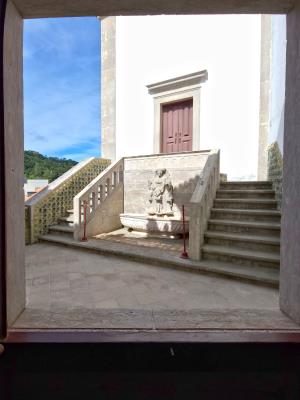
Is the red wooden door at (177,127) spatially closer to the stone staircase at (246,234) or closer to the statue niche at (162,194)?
the statue niche at (162,194)

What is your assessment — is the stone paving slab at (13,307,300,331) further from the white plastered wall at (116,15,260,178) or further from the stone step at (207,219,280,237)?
the white plastered wall at (116,15,260,178)

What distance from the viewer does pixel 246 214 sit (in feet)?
17.4

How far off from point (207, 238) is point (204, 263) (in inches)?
26.8

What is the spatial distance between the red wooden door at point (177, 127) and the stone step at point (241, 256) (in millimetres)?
4819

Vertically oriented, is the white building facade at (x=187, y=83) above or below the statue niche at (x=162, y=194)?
above

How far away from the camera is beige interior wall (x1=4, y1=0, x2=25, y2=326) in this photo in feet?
7.17

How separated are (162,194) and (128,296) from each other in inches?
150

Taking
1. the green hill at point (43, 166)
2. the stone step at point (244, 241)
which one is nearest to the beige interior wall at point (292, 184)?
the stone step at point (244, 241)

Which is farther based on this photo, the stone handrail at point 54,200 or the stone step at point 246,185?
the stone handrail at point 54,200

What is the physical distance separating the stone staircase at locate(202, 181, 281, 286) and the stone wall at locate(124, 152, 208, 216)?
1023 mm

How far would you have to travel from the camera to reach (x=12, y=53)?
2.31 m

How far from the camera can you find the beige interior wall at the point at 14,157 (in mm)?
2186
